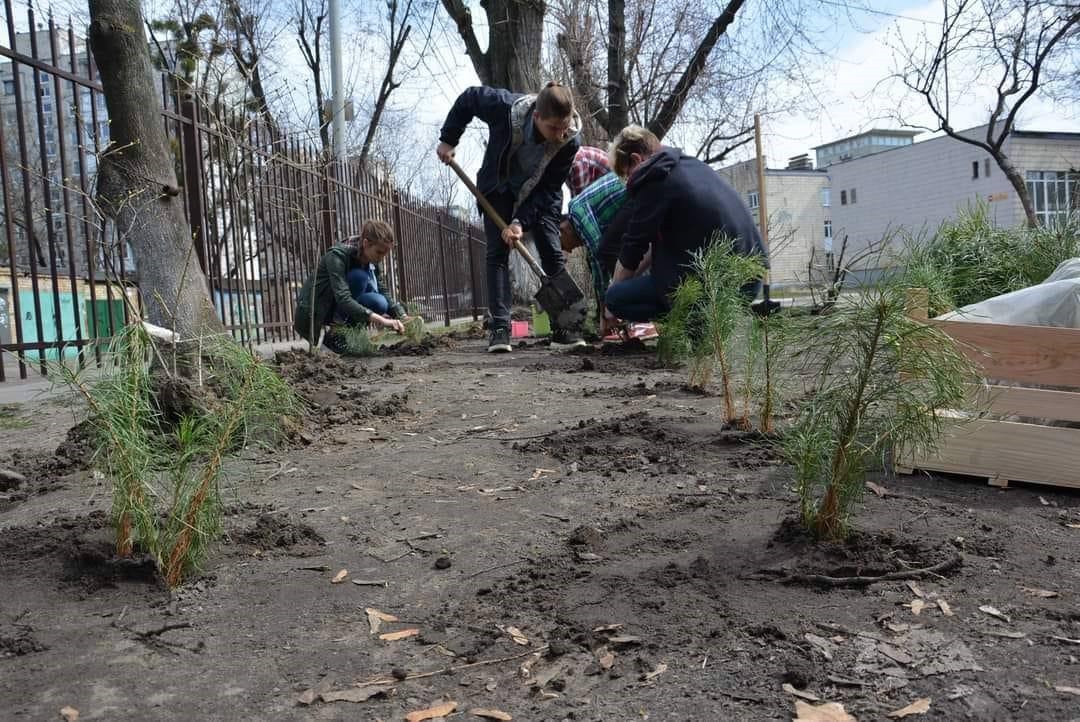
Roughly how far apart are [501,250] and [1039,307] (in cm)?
450

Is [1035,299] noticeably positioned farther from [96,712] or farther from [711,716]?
[96,712]

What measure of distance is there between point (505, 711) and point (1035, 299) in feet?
7.64

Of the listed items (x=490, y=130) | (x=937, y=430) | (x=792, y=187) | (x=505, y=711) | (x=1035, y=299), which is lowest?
(x=505, y=711)

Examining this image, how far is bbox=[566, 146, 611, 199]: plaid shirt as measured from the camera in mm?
7355

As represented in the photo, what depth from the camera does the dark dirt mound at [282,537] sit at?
1.97 meters

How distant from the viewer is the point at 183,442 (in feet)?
5.64

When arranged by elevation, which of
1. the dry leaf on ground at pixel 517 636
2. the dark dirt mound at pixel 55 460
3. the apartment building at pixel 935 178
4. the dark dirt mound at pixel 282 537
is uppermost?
the apartment building at pixel 935 178

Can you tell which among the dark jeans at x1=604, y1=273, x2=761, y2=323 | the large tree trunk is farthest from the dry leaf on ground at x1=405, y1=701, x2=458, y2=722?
the dark jeans at x1=604, y1=273, x2=761, y2=323

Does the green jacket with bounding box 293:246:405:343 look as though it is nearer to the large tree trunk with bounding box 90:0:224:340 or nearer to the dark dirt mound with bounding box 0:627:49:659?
the large tree trunk with bounding box 90:0:224:340

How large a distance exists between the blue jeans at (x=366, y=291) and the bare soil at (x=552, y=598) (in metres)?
3.80

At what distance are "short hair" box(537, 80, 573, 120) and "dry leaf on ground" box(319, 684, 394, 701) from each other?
196 inches

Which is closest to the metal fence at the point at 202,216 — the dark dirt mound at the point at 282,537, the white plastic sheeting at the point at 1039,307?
the dark dirt mound at the point at 282,537

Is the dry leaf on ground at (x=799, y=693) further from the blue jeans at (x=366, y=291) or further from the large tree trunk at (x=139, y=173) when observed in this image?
the blue jeans at (x=366, y=291)

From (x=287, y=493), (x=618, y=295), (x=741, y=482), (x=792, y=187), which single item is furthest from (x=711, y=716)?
(x=792, y=187)
